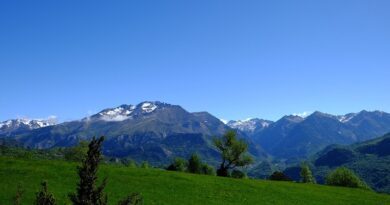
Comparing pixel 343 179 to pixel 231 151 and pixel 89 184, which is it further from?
pixel 89 184

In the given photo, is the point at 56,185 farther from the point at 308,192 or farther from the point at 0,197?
the point at 308,192

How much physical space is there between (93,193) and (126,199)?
0.73 metres

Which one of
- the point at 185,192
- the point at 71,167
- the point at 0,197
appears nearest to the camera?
the point at 0,197

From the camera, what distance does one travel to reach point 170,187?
211ft

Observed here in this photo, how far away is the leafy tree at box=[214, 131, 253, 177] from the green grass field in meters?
22.5

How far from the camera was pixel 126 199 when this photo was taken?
9.70m

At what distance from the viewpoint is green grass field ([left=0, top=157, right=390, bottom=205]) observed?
56.5m

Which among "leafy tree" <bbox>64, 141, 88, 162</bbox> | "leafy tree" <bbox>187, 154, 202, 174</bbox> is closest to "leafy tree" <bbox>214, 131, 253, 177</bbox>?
"leafy tree" <bbox>187, 154, 202, 174</bbox>

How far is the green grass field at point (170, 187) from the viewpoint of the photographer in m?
56.5

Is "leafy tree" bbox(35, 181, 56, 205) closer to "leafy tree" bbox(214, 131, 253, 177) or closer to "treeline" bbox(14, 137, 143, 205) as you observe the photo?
"treeline" bbox(14, 137, 143, 205)

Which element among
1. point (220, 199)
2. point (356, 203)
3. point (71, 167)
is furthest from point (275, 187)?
point (71, 167)

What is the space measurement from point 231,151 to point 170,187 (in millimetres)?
38897

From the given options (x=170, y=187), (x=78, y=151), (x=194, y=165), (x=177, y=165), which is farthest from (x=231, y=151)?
(x=78, y=151)

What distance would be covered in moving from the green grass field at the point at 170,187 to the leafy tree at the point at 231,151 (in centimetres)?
2247
